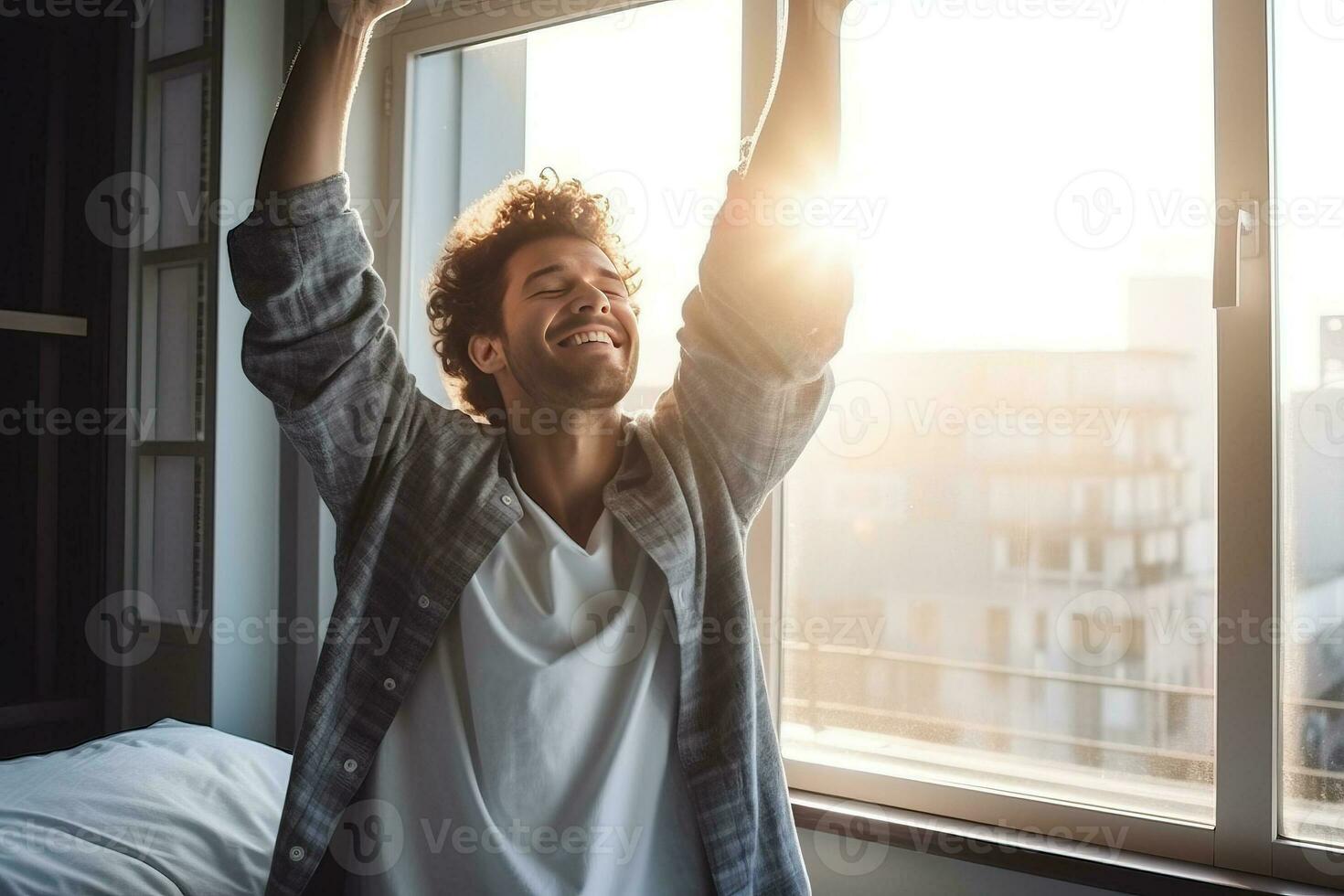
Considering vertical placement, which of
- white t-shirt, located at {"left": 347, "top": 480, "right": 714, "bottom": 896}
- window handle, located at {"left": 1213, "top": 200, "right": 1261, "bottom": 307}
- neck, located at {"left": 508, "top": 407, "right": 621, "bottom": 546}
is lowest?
white t-shirt, located at {"left": 347, "top": 480, "right": 714, "bottom": 896}

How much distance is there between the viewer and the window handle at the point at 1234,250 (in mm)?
1389

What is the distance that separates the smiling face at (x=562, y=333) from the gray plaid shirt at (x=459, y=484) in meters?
0.08

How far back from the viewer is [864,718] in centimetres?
173

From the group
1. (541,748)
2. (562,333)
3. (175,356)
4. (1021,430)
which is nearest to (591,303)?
(562,333)

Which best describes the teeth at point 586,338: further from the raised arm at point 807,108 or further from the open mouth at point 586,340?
the raised arm at point 807,108

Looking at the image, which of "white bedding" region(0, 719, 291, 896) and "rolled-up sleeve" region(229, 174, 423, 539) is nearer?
"rolled-up sleeve" region(229, 174, 423, 539)

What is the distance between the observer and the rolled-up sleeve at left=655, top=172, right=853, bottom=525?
1095mm

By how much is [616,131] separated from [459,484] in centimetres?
113

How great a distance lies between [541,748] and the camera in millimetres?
1032

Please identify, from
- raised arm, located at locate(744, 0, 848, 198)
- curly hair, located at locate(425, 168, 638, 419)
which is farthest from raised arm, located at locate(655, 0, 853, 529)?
curly hair, located at locate(425, 168, 638, 419)

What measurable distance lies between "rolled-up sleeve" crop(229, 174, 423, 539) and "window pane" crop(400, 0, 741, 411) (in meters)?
0.73

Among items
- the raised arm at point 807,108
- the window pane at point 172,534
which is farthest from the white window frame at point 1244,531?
the window pane at point 172,534

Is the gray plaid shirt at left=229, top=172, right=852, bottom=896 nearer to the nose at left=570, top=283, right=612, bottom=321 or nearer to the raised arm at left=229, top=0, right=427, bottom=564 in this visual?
the raised arm at left=229, top=0, right=427, bottom=564

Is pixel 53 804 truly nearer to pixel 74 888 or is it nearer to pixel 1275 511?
pixel 74 888
